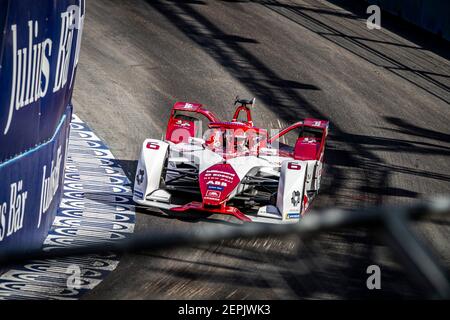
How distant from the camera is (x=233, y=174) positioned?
1187 cm

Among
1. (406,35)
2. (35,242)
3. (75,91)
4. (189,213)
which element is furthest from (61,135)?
(406,35)

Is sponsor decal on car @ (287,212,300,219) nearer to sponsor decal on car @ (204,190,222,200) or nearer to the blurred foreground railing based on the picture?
sponsor decal on car @ (204,190,222,200)

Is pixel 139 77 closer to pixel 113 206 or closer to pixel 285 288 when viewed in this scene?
pixel 113 206

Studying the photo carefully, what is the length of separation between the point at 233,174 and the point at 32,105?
3978mm

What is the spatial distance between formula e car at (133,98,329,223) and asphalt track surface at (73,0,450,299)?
19.0 inches

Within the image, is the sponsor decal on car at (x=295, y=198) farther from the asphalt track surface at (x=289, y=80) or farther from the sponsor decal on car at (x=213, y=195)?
the asphalt track surface at (x=289, y=80)

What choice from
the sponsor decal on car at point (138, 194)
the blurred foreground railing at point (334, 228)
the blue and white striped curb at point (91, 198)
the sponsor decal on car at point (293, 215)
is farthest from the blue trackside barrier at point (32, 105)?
the blurred foreground railing at point (334, 228)

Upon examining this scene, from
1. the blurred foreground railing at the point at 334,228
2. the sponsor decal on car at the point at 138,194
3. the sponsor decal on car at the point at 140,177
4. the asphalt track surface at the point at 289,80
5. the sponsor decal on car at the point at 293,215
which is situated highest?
the asphalt track surface at the point at 289,80

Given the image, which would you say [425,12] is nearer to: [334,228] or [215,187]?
[215,187]

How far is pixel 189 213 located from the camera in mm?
12188

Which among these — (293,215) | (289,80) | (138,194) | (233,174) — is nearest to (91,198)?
(138,194)

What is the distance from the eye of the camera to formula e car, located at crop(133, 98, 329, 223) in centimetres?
1163

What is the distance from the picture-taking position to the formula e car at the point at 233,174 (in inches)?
458

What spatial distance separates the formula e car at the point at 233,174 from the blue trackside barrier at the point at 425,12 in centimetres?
1191
